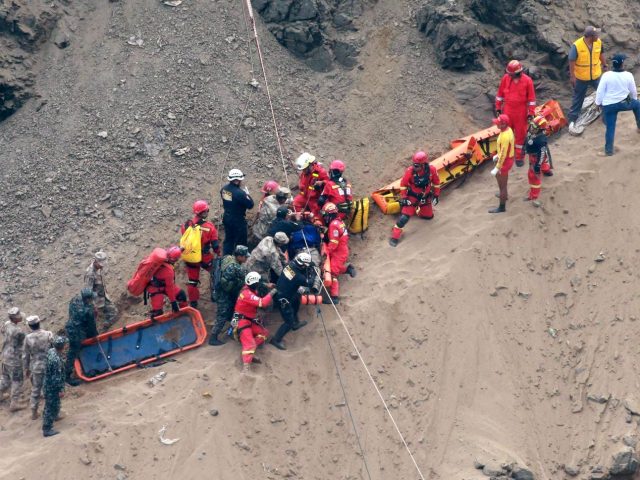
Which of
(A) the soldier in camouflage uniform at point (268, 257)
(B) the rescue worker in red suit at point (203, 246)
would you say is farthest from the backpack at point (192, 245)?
(A) the soldier in camouflage uniform at point (268, 257)

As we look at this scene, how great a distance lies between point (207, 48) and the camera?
717 inches

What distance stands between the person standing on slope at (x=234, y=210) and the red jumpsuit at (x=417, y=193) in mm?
2426

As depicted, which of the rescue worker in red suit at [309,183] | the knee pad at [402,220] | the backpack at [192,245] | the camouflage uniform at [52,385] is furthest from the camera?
the knee pad at [402,220]

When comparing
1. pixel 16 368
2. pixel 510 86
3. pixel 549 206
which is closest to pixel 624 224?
pixel 549 206

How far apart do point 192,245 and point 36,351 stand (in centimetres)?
276

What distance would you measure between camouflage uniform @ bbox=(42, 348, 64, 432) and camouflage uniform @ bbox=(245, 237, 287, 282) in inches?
122

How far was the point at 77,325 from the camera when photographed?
14.4 metres

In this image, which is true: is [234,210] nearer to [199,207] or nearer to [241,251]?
[199,207]

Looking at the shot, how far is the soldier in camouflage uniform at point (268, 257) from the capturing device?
15.0 m

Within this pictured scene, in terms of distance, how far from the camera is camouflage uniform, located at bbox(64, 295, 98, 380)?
1434 cm

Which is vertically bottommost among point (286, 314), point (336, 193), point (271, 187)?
point (286, 314)

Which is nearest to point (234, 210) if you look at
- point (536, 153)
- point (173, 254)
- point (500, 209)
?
point (173, 254)

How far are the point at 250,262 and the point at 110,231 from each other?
274 cm

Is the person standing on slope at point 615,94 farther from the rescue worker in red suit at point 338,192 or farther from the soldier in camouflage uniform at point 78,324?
the soldier in camouflage uniform at point 78,324
